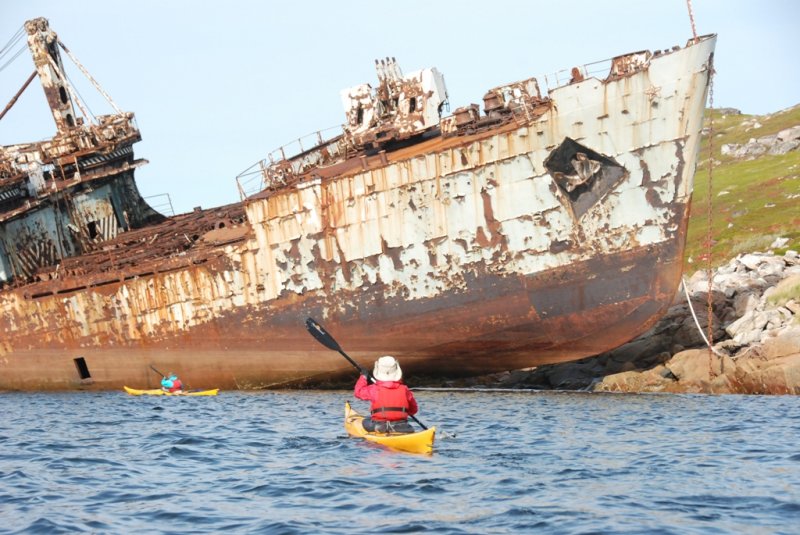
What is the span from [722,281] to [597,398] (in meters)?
9.89

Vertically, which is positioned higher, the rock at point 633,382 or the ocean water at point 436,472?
the ocean water at point 436,472

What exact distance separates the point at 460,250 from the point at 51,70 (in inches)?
808

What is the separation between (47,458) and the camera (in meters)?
17.1

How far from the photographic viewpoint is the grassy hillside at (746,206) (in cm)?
3894

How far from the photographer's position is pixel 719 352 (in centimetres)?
2519

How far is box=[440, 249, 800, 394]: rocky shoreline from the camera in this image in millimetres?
23609

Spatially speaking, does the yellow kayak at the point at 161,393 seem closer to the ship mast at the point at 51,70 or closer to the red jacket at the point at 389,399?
the ship mast at the point at 51,70

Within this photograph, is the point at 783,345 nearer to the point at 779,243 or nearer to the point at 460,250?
the point at 460,250

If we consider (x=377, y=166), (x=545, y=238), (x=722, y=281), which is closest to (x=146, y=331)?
(x=377, y=166)

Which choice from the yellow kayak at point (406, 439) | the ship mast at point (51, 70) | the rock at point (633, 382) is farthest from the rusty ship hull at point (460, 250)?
the ship mast at point (51, 70)

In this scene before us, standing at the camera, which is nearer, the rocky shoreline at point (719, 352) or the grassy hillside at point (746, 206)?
the rocky shoreline at point (719, 352)

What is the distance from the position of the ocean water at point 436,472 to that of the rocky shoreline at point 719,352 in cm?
125

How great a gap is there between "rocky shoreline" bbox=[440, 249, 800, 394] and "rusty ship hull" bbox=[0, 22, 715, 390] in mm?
1380

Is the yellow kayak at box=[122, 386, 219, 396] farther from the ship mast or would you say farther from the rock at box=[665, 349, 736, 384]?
the rock at box=[665, 349, 736, 384]
